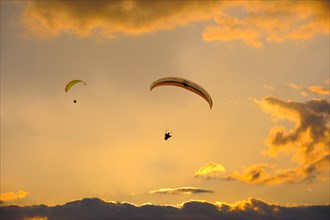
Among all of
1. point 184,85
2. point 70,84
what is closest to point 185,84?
point 184,85

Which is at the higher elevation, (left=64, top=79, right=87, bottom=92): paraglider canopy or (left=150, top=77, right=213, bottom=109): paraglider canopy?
(left=64, top=79, right=87, bottom=92): paraglider canopy

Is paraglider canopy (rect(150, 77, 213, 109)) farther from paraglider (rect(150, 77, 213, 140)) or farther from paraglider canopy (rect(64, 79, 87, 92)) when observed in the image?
paraglider canopy (rect(64, 79, 87, 92))

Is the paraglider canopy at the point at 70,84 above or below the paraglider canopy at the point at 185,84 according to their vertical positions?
above

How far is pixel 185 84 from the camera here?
8794 centimetres

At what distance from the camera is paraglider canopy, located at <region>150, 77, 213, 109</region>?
88.0 metres

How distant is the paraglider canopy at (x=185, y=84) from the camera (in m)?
88.0

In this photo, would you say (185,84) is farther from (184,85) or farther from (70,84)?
(70,84)

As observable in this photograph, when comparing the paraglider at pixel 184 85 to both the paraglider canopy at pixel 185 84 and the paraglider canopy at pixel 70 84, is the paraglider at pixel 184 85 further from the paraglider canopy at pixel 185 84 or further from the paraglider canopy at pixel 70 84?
the paraglider canopy at pixel 70 84

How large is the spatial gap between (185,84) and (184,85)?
17.1 inches

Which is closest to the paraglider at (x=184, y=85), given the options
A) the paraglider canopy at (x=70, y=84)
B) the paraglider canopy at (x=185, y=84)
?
the paraglider canopy at (x=185, y=84)

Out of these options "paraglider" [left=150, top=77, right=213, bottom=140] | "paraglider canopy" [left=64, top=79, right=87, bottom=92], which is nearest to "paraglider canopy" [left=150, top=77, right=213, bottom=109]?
"paraglider" [left=150, top=77, right=213, bottom=140]

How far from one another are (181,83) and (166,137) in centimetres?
980

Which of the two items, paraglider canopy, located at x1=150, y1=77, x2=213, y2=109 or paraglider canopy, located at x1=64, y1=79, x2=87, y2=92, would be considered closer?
paraglider canopy, located at x1=150, y1=77, x2=213, y2=109

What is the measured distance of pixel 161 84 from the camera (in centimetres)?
9006
